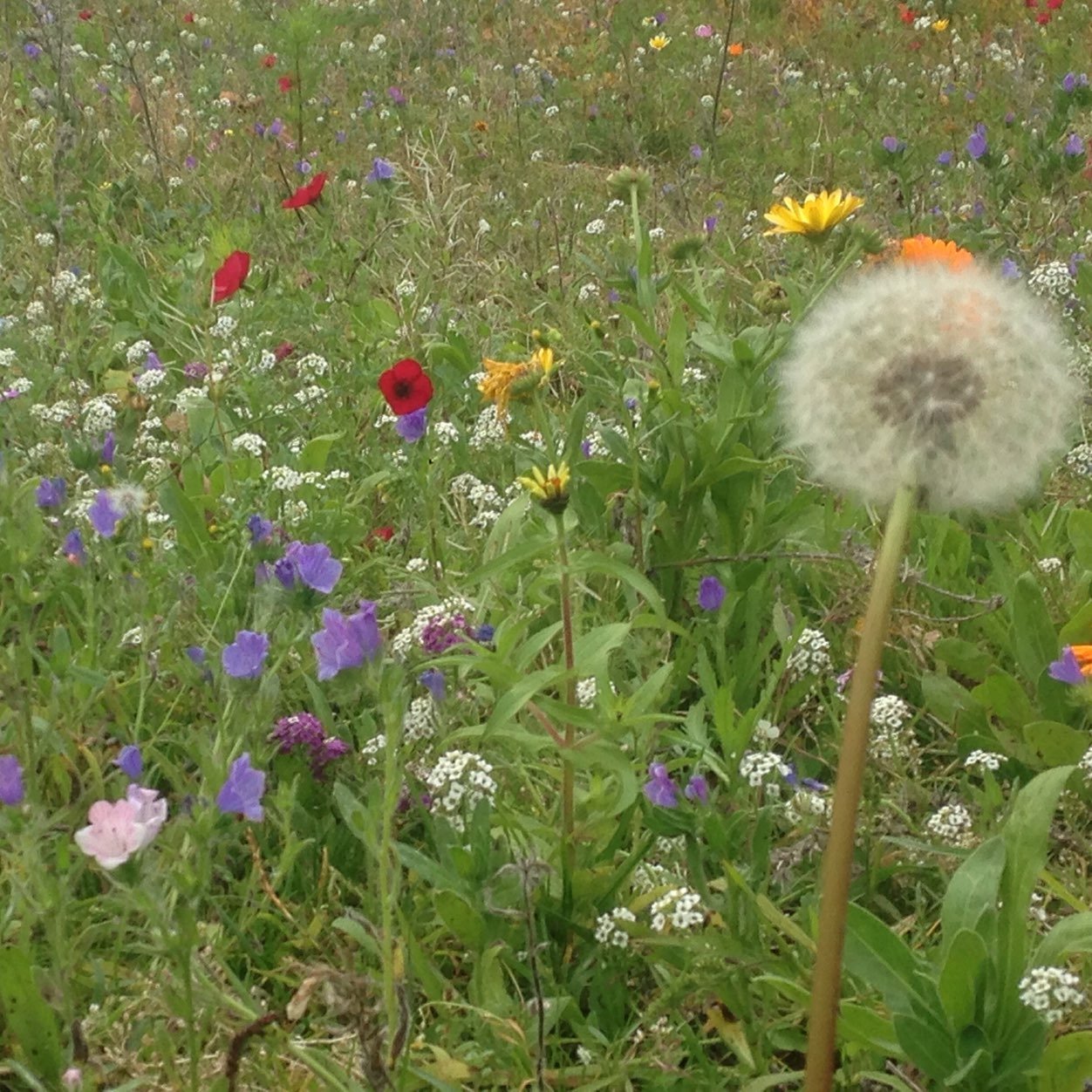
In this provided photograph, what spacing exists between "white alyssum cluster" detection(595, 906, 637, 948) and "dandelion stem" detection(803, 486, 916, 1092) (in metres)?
0.39

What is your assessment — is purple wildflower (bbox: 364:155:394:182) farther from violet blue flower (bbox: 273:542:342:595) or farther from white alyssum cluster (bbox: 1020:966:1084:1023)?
white alyssum cluster (bbox: 1020:966:1084:1023)

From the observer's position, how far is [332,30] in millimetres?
7363

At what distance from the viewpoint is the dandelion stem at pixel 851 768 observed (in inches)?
37.6

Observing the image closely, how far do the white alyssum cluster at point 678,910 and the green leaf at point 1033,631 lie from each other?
2.53 ft

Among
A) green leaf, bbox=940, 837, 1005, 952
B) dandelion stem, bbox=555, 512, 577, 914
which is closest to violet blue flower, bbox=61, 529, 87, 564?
dandelion stem, bbox=555, 512, 577, 914

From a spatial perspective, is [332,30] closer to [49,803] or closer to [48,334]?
[48,334]

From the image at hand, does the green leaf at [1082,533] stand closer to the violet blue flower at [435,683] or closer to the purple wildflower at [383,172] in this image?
the violet blue flower at [435,683]

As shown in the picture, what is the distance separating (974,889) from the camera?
1264 mm

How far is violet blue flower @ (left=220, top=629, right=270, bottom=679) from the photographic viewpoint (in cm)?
148

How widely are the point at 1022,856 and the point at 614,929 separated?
0.46m

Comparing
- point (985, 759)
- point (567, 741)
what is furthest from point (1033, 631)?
point (567, 741)

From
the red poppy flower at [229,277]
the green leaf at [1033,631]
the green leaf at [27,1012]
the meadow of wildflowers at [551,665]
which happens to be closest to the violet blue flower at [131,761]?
the meadow of wildflowers at [551,665]

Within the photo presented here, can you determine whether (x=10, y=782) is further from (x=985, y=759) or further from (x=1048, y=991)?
(x=985, y=759)

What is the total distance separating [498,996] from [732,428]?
3.33ft
